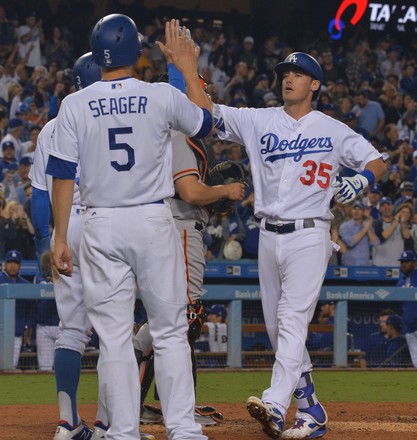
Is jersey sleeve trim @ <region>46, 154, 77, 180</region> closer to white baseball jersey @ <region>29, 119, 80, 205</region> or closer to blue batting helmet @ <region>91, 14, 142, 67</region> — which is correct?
blue batting helmet @ <region>91, 14, 142, 67</region>

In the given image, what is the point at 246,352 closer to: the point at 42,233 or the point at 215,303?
the point at 215,303

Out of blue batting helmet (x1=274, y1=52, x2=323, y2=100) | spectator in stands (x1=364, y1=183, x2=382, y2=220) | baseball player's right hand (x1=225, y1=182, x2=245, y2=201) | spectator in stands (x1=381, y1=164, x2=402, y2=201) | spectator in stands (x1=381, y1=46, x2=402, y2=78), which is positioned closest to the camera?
baseball player's right hand (x1=225, y1=182, x2=245, y2=201)

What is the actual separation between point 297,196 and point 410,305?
234 inches

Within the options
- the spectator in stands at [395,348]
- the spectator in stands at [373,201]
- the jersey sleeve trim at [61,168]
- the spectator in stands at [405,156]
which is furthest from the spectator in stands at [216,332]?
the jersey sleeve trim at [61,168]

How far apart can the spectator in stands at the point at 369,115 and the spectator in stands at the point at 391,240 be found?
4147 millimetres

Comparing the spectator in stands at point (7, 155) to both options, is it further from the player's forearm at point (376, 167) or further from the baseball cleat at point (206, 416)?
the player's forearm at point (376, 167)

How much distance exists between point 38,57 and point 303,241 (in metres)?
11.3

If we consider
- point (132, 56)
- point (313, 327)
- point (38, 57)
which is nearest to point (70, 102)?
point (132, 56)

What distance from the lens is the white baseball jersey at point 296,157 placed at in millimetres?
5504

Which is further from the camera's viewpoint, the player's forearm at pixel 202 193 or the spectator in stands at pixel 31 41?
the spectator in stands at pixel 31 41

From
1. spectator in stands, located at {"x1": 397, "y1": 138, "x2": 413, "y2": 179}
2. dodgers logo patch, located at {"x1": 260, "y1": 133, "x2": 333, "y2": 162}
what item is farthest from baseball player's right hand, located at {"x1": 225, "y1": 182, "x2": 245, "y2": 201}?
spectator in stands, located at {"x1": 397, "y1": 138, "x2": 413, "y2": 179}

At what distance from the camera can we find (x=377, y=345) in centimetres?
1098

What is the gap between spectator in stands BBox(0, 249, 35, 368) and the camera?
9.83m

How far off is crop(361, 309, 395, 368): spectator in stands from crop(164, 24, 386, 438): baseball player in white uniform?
5.48 metres
